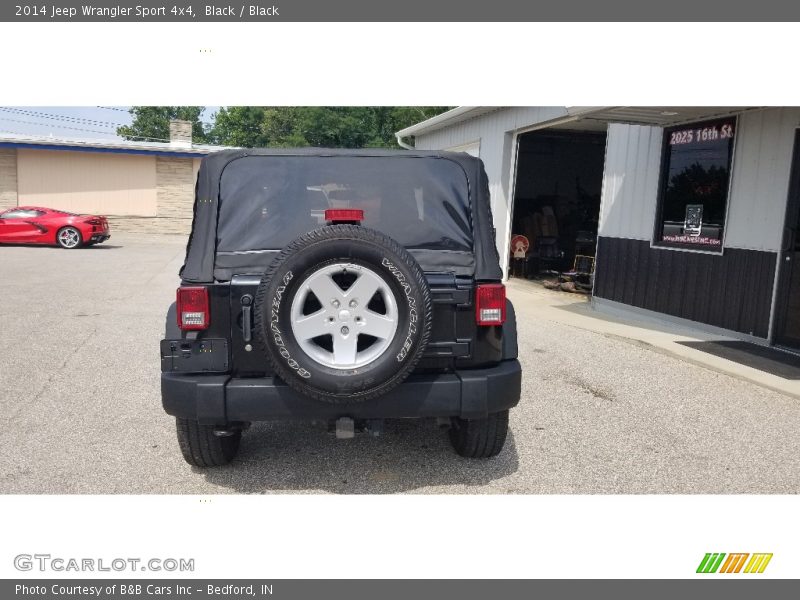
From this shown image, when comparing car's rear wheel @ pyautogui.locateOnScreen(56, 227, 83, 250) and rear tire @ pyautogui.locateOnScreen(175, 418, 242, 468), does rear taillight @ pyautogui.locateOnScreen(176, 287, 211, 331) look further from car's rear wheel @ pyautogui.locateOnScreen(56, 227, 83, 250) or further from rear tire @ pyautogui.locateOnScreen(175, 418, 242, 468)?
car's rear wheel @ pyautogui.locateOnScreen(56, 227, 83, 250)

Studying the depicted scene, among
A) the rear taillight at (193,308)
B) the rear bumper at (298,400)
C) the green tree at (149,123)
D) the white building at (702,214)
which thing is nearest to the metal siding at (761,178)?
the white building at (702,214)

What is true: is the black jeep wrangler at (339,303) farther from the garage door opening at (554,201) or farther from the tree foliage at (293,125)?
the tree foliage at (293,125)

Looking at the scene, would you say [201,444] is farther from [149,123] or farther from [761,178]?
[149,123]

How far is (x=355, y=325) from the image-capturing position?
134 inches

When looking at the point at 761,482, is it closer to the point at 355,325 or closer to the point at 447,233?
the point at 447,233

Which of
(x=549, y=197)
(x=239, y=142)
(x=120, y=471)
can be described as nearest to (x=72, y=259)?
(x=549, y=197)

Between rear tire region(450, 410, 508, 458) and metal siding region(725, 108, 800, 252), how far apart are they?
5384 millimetres

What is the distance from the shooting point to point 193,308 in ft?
11.8

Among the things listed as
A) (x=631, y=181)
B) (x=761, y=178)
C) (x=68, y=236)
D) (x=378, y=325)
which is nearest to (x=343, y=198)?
(x=378, y=325)

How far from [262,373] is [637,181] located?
8.25 m

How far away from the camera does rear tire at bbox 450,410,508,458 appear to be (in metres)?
4.18

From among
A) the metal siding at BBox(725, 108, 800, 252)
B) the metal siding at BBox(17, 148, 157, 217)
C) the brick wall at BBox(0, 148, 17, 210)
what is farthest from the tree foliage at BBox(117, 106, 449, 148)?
the metal siding at BBox(725, 108, 800, 252)

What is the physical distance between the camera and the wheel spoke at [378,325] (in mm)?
3408

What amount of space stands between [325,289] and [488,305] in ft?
3.15
